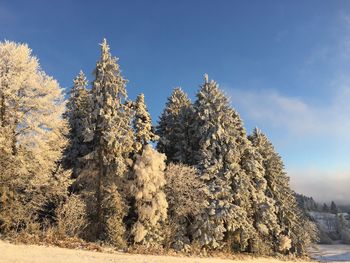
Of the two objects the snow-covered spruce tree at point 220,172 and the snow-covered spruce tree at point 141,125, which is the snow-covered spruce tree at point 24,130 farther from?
the snow-covered spruce tree at point 220,172

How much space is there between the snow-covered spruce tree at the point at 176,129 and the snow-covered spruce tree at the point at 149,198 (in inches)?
356

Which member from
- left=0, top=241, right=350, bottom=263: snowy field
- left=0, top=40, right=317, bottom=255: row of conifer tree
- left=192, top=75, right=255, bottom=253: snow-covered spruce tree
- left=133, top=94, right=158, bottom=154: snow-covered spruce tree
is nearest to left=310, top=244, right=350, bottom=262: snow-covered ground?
left=0, top=40, right=317, bottom=255: row of conifer tree

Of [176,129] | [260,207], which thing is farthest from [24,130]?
[260,207]

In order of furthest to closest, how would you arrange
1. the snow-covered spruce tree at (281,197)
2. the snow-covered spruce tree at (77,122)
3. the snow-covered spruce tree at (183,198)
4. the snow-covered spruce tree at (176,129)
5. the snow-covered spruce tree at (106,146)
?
1. the snow-covered spruce tree at (281,197)
2. the snow-covered spruce tree at (176,129)
3. the snow-covered spruce tree at (77,122)
4. the snow-covered spruce tree at (183,198)
5. the snow-covered spruce tree at (106,146)

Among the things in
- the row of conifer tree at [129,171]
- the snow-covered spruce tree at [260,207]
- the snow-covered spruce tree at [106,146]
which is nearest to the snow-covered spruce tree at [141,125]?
the row of conifer tree at [129,171]

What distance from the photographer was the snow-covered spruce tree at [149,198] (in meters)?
33.4

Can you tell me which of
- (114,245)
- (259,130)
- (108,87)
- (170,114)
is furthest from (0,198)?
(259,130)

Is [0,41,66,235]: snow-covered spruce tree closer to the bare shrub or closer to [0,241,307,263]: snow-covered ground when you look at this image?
the bare shrub

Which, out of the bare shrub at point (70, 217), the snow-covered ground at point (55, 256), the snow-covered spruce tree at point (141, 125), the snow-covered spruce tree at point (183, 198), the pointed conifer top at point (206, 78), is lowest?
the snow-covered ground at point (55, 256)

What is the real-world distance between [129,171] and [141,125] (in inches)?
197

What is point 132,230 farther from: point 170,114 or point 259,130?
point 259,130

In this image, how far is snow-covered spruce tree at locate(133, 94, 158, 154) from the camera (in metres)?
38.5

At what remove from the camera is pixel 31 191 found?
29656 mm

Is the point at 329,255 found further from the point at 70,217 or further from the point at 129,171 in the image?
the point at 70,217
